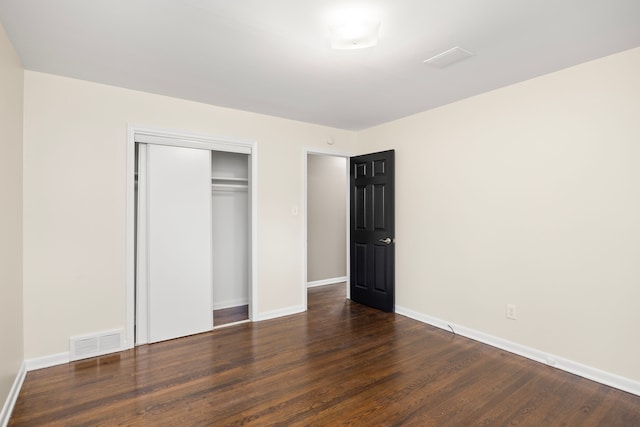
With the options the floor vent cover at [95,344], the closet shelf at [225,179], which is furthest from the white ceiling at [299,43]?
the floor vent cover at [95,344]

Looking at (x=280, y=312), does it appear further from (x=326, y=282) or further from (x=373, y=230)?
(x=326, y=282)

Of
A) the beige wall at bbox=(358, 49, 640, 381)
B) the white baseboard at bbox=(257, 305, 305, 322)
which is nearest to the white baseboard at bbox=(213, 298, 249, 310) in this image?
the white baseboard at bbox=(257, 305, 305, 322)

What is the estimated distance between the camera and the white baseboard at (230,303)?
438 centimetres

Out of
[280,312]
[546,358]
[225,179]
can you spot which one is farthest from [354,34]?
[280,312]

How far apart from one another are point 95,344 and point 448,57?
3.87m

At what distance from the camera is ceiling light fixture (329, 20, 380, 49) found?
6.61 ft

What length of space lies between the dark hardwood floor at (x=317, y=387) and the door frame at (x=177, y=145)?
1.71ft

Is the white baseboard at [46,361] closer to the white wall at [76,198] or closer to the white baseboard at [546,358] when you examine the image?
the white wall at [76,198]

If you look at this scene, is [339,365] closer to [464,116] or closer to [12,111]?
[464,116]

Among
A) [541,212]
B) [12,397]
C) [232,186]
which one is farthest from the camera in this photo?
[232,186]

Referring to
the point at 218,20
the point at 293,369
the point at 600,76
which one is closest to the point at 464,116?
the point at 600,76

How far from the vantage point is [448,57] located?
2.46 metres

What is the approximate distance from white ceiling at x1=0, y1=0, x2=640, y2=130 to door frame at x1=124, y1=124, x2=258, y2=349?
42cm

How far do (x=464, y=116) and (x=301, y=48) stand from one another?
6.67 ft
